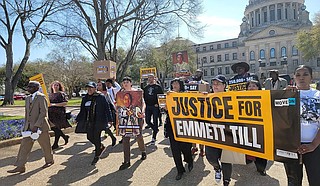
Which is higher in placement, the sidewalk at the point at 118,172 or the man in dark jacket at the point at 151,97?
the man in dark jacket at the point at 151,97

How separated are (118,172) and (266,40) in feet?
301

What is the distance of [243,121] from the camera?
332 cm

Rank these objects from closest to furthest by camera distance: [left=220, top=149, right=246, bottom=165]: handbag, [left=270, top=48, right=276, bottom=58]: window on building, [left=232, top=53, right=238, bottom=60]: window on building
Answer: [left=220, top=149, right=246, bottom=165]: handbag, [left=270, top=48, right=276, bottom=58]: window on building, [left=232, top=53, right=238, bottom=60]: window on building

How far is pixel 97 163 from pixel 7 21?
26358 mm

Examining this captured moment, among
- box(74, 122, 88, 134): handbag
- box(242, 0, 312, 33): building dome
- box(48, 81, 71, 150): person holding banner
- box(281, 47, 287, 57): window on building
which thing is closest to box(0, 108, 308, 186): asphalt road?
box(74, 122, 88, 134): handbag

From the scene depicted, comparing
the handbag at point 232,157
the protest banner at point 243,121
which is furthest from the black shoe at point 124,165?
the handbag at point 232,157

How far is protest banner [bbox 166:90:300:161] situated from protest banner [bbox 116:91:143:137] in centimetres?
104

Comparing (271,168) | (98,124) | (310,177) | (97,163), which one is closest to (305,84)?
(310,177)

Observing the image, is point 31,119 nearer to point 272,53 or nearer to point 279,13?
point 272,53

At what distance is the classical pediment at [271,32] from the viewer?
83500 mm

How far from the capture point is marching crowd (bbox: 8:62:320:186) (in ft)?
9.19

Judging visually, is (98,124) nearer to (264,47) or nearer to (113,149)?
(113,149)

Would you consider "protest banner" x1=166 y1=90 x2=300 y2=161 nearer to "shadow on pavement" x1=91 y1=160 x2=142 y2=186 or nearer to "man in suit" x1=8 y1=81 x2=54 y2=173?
"shadow on pavement" x1=91 y1=160 x2=142 y2=186

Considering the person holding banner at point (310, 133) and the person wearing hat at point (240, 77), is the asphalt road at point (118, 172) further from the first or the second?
the person wearing hat at point (240, 77)
